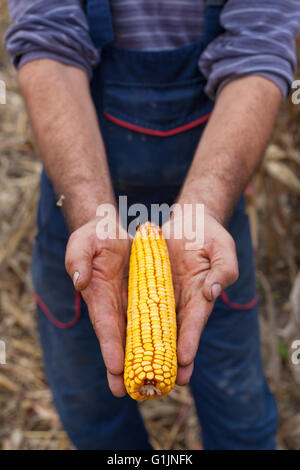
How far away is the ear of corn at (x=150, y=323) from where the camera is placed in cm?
151

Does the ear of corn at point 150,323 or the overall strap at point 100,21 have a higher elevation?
the overall strap at point 100,21

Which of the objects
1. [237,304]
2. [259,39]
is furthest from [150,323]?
[259,39]

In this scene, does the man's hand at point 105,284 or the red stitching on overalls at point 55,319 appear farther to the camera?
the red stitching on overalls at point 55,319

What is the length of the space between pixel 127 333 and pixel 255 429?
4.92ft

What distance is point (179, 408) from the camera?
12.5 ft

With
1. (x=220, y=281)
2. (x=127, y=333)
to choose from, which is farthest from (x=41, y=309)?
(x=220, y=281)

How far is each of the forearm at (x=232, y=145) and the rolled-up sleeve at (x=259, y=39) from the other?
57 mm

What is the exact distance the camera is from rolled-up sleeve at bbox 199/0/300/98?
2252 millimetres

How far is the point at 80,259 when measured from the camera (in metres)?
1.70

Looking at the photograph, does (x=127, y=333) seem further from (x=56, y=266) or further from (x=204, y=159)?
(x=56, y=266)

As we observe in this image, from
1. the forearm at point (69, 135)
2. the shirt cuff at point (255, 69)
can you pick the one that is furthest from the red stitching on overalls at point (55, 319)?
the shirt cuff at point (255, 69)

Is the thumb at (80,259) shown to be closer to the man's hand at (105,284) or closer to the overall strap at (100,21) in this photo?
the man's hand at (105,284)

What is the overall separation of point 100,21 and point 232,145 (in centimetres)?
93

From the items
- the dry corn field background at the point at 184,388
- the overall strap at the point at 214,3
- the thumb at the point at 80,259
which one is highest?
the overall strap at the point at 214,3
